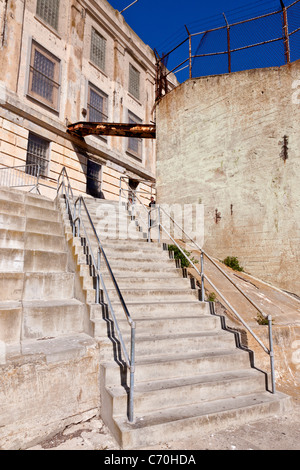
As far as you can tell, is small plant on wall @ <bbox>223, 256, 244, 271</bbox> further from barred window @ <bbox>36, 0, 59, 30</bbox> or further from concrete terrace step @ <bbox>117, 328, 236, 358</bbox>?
barred window @ <bbox>36, 0, 59, 30</bbox>

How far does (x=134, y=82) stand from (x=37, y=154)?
1110 centimetres

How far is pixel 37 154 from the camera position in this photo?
45.9 feet

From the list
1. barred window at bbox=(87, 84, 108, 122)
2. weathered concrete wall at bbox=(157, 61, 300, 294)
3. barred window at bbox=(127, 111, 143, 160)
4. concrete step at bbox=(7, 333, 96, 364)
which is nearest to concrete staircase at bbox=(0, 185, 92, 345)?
concrete step at bbox=(7, 333, 96, 364)

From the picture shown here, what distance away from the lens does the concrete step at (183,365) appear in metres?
3.62

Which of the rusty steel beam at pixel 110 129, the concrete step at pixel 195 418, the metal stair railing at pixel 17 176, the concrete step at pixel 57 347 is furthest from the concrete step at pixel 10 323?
the rusty steel beam at pixel 110 129

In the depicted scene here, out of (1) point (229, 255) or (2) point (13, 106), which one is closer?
(1) point (229, 255)

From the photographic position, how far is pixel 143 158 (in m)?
21.5

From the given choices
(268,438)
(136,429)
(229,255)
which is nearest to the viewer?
(136,429)

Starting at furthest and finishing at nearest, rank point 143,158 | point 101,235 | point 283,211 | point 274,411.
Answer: point 143,158 → point 283,211 → point 101,235 → point 274,411

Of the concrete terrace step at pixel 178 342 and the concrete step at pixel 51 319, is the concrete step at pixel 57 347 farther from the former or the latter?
the concrete terrace step at pixel 178 342

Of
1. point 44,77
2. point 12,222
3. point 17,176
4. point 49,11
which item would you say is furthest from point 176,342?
point 49,11

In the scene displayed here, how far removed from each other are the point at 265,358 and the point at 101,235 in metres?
4.37

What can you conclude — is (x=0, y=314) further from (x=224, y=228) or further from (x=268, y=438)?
(x=224, y=228)

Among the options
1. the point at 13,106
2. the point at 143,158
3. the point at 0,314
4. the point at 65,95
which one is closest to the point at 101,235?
the point at 0,314
